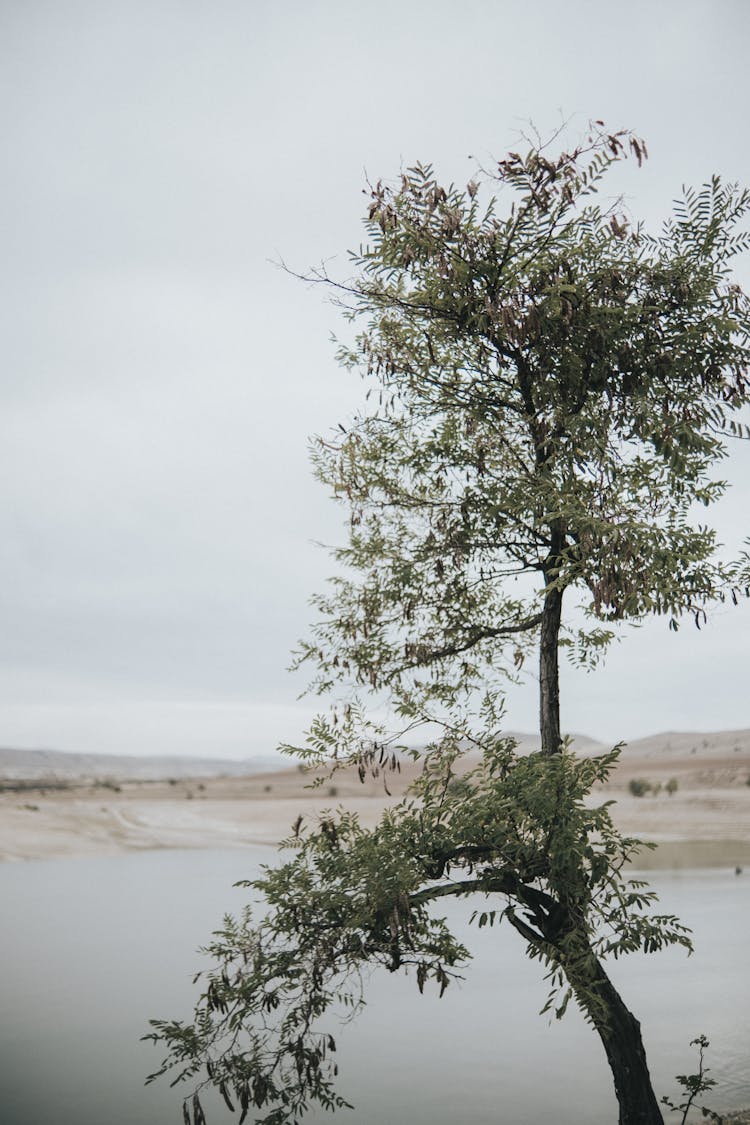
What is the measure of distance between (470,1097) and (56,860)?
28408 millimetres

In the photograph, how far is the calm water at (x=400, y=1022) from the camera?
15.3 meters

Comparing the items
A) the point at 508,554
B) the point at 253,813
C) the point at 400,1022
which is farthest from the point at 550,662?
the point at 253,813

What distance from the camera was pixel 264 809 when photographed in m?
49.0

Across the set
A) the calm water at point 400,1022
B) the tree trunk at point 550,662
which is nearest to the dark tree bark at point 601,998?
the tree trunk at point 550,662

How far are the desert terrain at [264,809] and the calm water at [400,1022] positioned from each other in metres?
7.06

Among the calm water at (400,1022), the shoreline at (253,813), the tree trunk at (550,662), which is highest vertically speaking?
the tree trunk at (550,662)

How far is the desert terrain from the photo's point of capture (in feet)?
128

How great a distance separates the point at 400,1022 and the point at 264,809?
2924 centimetres

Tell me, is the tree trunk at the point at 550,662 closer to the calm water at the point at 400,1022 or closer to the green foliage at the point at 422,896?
the green foliage at the point at 422,896

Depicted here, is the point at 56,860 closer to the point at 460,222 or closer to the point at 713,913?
the point at 713,913

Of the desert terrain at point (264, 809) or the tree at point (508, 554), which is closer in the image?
the tree at point (508, 554)

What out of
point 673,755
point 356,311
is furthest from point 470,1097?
point 673,755

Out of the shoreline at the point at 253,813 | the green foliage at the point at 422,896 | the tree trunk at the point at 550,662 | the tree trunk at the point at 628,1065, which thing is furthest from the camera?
the shoreline at the point at 253,813

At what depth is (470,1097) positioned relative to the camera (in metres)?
15.4
